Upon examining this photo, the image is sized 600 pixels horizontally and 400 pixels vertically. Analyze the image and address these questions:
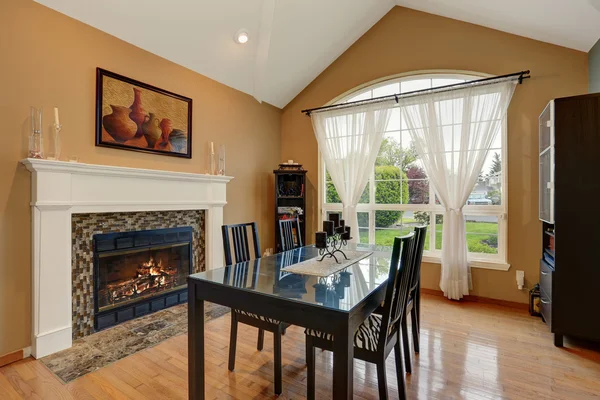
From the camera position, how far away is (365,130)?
407 cm

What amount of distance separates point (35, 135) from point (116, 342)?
1736mm

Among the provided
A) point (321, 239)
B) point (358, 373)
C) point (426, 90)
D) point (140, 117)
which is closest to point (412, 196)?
point (426, 90)

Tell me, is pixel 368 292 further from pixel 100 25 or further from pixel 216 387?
pixel 100 25

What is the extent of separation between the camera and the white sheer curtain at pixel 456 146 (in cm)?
331

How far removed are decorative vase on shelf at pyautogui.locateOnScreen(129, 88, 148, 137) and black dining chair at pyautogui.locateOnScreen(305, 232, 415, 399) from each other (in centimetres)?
254

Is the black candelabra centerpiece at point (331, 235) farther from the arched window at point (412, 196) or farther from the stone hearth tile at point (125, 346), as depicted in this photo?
→ the arched window at point (412, 196)

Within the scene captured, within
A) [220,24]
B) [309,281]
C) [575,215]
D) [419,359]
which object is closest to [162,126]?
[220,24]

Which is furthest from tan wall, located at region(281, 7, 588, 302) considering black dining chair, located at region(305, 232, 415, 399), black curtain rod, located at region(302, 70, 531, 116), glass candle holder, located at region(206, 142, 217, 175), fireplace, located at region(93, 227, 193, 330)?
fireplace, located at region(93, 227, 193, 330)

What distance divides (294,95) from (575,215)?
12.2ft

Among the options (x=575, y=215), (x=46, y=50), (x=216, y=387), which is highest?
(x=46, y=50)

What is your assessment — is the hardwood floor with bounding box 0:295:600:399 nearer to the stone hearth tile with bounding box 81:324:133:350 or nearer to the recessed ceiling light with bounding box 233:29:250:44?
the stone hearth tile with bounding box 81:324:133:350

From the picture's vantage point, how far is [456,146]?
3.48 m

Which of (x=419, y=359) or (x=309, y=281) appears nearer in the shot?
(x=309, y=281)

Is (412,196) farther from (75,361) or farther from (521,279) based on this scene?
(75,361)
